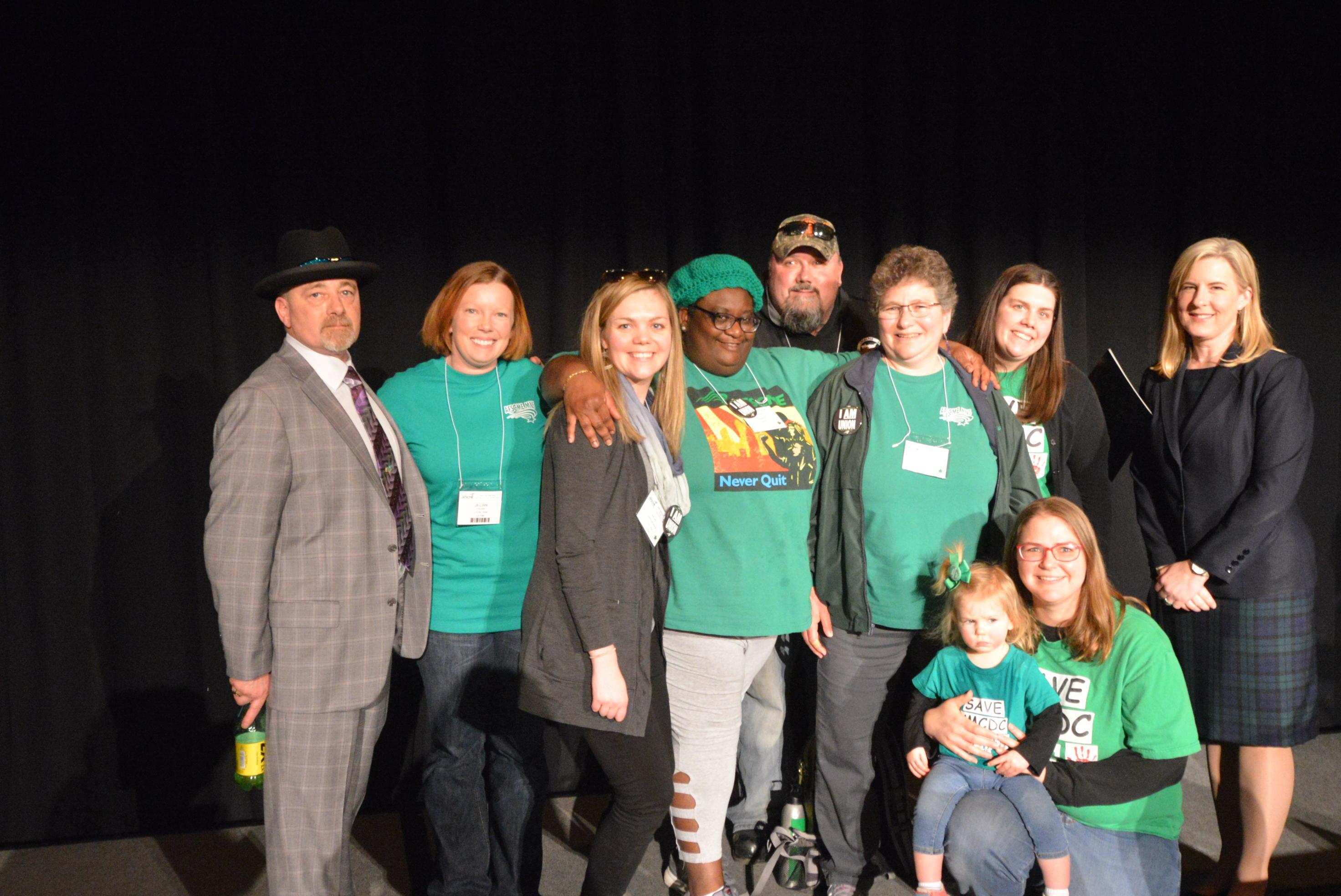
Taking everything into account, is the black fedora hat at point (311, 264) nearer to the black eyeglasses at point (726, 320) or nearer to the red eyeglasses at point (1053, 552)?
the black eyeglasses at point (726, 320)

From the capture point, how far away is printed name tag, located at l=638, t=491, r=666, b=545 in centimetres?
190

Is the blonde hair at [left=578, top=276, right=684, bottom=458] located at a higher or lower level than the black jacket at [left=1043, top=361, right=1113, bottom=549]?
higher

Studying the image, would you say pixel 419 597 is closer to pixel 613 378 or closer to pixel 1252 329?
pixel 613 378

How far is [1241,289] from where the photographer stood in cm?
234

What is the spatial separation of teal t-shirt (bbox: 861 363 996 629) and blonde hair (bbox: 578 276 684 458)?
0.53 metres

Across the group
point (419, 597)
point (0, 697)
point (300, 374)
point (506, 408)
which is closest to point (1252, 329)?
point (506, 408)

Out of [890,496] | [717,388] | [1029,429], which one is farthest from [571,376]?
[1029,429]

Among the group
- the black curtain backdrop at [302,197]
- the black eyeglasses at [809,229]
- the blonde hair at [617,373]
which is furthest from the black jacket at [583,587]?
the black curtain backdrop at [302,197]

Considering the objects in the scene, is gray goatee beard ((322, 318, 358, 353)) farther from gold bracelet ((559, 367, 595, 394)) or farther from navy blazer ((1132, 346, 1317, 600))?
navy blazer ((1132, 346, 1317, 600))

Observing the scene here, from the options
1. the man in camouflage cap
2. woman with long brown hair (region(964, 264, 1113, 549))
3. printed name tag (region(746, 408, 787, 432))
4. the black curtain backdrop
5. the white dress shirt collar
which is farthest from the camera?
the black curtain backdrop

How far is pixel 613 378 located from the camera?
1.95m

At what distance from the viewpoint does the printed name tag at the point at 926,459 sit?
2.24m

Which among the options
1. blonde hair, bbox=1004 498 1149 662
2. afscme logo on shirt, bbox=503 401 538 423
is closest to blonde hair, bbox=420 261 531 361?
afscme logo on shirt, bbox=503 401 538 423

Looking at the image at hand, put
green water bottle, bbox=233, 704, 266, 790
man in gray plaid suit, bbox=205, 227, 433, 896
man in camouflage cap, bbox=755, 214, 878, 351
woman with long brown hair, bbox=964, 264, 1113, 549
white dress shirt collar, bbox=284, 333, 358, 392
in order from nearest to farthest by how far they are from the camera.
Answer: man in gray plaid suit, bbox=205, 227, 433, 896 → white dress shirt collar, bbox=284, 333, 358, 392 → green water bottle, bbox=233, 704, 266, 790 → woman with long brown hair, bbox=964, 264, 1113, 549 → man in camouflage cap, bbox=755, 214, 878, 351
